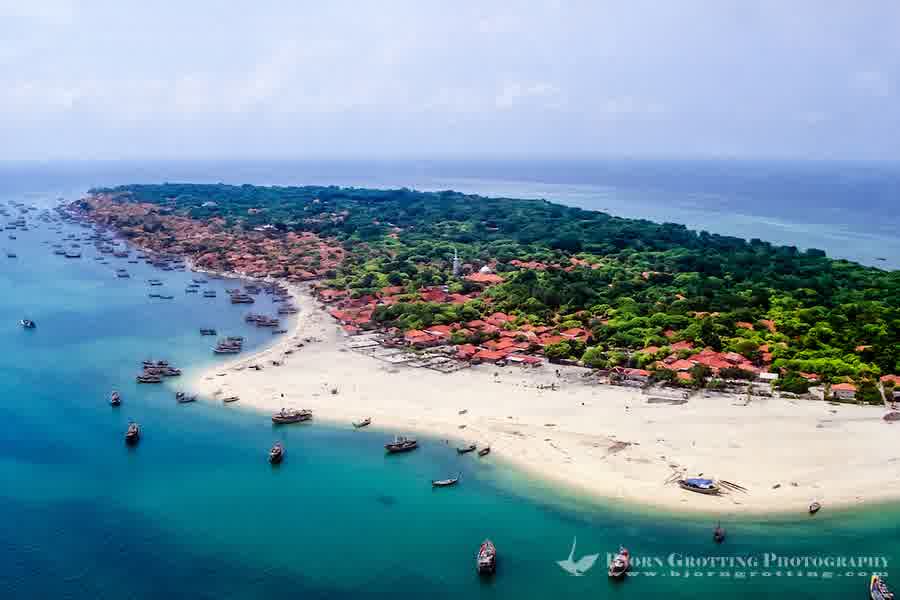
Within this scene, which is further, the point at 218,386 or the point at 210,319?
the point at 210,319

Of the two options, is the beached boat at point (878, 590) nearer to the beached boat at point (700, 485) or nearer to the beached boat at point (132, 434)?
the beached boat at point (700, 485)

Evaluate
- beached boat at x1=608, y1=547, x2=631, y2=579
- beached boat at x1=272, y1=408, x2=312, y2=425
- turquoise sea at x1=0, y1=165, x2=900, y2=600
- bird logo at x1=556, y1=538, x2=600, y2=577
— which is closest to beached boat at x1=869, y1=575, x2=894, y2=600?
turquoise sea at x1=0, y1=165, x2=900, y2=600

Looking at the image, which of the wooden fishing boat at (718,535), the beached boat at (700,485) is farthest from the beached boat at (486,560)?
the beached boat at (700,485)

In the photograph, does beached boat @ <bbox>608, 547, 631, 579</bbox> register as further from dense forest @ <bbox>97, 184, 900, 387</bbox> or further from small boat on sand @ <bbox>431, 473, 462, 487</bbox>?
dense forest @ <bbox>97, 184, 900, 387</bbox>

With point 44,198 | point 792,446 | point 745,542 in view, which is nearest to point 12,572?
point 745,542

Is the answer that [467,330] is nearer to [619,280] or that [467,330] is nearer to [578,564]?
[619,280]

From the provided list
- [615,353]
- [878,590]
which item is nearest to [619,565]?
[878,590]

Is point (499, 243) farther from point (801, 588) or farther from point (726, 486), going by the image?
point (801, 588)
